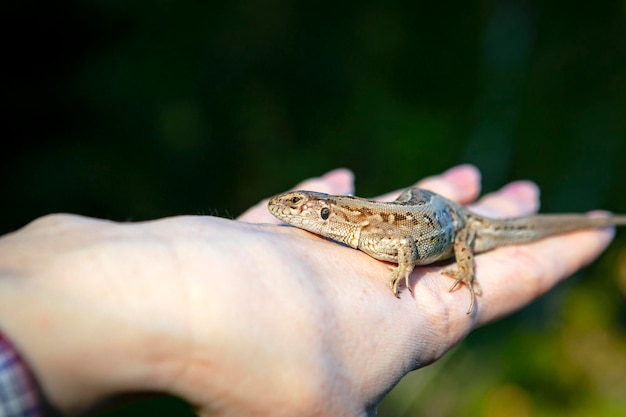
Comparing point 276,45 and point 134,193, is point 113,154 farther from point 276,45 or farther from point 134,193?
point 276,45

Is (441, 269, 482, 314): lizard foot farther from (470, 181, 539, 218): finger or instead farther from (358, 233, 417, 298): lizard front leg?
(470, 181, 539, 218): finger

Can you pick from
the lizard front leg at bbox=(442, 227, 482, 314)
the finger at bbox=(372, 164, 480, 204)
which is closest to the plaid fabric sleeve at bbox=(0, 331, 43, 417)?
the lizard front leg at bbox=(442, 227, 482, 314)

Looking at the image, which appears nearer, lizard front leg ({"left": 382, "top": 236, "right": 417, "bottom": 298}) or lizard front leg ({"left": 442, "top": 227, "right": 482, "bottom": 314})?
lizard front leg ({"left": 382, "top": 236, "right": 417, "bottom": 298})

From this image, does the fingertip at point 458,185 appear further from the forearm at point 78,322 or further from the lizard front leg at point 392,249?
the forearm at point 78,322

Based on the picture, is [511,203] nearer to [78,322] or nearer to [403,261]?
[403,261]

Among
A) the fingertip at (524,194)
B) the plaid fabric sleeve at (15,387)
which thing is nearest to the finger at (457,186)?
the fingertip at (524,194)

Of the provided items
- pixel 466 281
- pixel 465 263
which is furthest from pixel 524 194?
pixel 466 281
